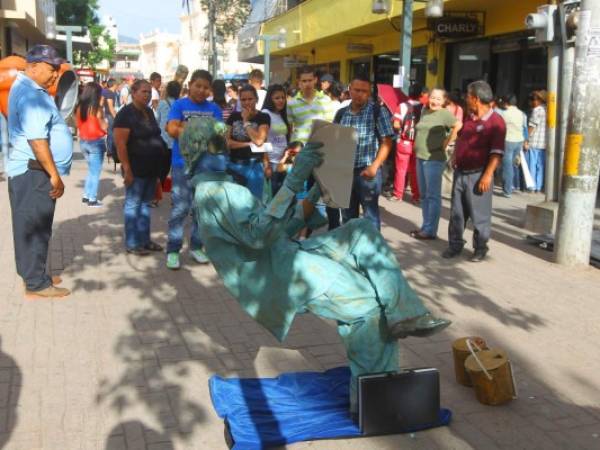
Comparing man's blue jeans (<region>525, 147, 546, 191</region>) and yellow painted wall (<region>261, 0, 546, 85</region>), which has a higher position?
yellow painted wall (<region>261, 0, 546, 85</region>)

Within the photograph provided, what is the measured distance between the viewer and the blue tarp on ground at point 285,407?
343cm

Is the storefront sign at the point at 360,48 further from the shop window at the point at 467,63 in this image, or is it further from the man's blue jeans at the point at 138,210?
the man's blue jeans at the point at 138,210

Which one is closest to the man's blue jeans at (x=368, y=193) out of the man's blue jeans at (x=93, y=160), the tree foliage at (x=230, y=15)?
the man's blue jeans at (x=93, y=160)

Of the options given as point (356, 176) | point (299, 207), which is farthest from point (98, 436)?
point (356, 176)

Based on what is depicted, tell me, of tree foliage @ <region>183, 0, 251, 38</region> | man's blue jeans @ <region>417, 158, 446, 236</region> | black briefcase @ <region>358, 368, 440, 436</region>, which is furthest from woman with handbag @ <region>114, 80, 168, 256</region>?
tree foliage @ <region>183, 0, 251, 38</region>

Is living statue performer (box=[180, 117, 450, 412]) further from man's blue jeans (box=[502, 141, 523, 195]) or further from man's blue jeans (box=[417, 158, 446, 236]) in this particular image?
man's blue jeans (box=[502, 141, 523, 195])

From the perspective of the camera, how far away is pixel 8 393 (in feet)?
12.7

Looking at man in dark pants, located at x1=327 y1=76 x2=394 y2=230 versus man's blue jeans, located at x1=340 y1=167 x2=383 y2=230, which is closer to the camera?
man in dark pants, located at x1=327 y1=76 x2=394 y2=230

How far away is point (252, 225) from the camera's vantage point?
3.06 metres

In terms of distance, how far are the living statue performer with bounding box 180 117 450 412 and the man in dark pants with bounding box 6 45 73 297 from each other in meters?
2.31

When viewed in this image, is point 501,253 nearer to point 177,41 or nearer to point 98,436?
point 98,436

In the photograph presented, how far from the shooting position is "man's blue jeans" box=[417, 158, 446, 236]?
7.61 meters

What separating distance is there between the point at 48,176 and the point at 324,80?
5664mm

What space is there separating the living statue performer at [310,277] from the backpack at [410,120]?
682cm
